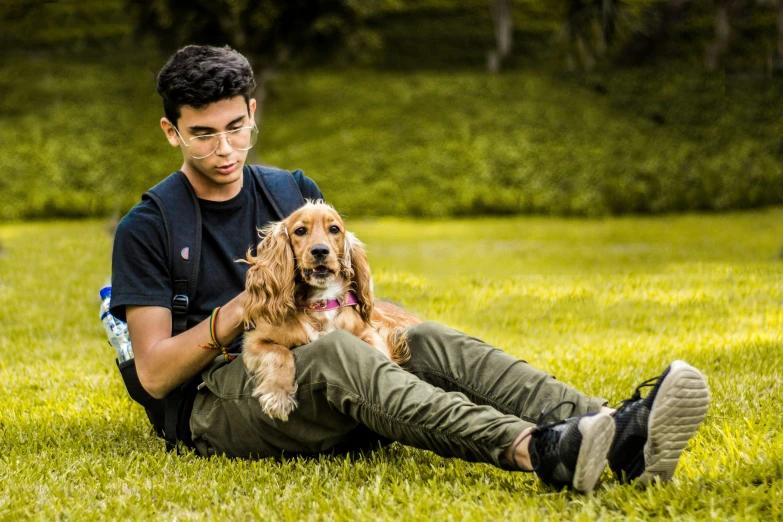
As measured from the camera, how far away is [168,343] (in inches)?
139

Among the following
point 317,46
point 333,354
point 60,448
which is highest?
point 317,46

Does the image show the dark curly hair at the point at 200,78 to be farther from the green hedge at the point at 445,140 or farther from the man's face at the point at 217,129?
the green hedge at the point at 445,140

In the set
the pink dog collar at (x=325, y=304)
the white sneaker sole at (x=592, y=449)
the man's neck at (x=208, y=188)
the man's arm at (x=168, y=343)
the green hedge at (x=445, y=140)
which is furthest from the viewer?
the green hedge at (x=445, y=140)

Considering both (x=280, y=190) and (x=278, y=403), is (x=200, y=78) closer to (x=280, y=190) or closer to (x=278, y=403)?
(x=280, y=190)

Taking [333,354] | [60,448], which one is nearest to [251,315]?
[333,354]

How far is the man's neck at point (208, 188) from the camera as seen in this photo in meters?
3.89

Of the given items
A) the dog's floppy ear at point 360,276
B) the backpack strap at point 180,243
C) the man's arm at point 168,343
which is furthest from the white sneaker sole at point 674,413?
the backpack strap at point 180,243

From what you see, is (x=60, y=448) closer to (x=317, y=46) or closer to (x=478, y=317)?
(x=478, y=317)

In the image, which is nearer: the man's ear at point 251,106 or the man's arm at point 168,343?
the man's arm at point 168,343

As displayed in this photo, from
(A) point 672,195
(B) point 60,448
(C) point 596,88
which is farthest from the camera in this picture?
(C) point 596,88

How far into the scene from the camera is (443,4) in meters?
26.7

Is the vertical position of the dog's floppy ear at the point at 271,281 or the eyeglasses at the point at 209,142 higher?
the eyeglasses at the point at 209,142

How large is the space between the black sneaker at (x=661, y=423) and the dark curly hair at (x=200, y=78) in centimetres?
217

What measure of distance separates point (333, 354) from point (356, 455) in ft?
2.26
